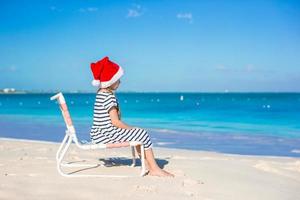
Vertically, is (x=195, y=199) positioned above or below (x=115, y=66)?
below

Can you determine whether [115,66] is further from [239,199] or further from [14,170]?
[239,199]

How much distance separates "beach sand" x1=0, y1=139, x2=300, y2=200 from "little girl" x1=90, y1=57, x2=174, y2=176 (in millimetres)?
465

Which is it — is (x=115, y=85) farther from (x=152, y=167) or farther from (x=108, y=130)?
(x=152, y=167)

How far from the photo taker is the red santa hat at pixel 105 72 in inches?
249

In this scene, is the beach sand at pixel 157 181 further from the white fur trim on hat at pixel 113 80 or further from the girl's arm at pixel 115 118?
the white fur trim on hat at pixel 113 80

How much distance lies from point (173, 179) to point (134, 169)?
919 millimetres

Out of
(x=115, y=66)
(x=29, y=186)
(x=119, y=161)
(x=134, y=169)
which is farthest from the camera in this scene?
(x=119, y=161)

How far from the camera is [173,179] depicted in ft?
20.0

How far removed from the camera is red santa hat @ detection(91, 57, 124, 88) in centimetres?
633

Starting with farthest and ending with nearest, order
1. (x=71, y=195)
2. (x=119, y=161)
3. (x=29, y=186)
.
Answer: (x=119, y=161) < (x=29, y=186) < (x=71, y=195)

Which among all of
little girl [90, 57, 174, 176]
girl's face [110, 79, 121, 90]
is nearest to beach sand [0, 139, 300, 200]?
little girl [90, 57, 174, 176]

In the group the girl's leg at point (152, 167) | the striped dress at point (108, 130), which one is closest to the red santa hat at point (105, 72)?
the striped dress at point (108, 130)

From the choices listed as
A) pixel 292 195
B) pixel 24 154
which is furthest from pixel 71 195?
pixel 24 154

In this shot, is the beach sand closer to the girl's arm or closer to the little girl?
the little girl
